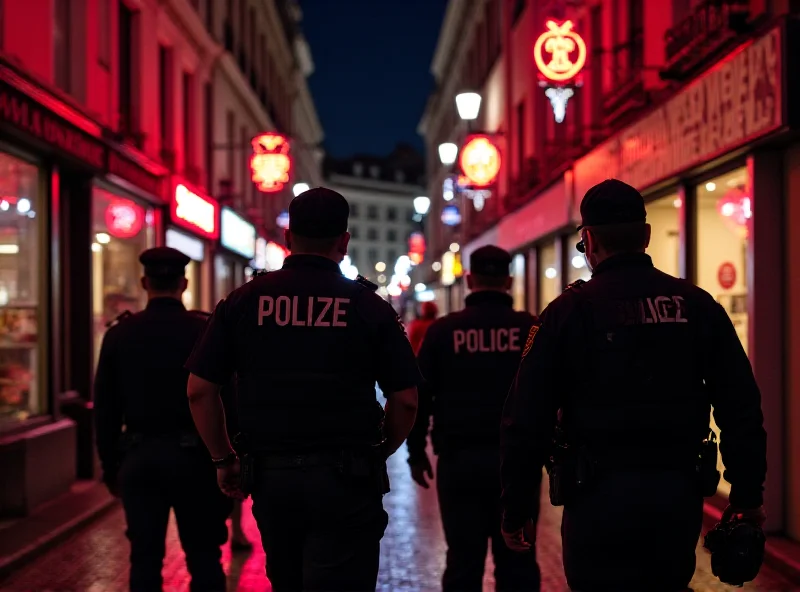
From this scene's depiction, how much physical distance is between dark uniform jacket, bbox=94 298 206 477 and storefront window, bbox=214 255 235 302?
16431 millimetres

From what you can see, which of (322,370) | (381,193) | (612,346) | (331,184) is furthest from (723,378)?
(381,193)

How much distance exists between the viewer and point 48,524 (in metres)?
8.14

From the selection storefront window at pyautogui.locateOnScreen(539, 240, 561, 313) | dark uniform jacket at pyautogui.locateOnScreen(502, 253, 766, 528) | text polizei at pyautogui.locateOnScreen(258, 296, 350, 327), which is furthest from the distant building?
dark uniform jacket at pyautogui.locateOnScreen(502, 253, 766, 528)

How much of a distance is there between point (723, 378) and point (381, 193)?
3666 inches

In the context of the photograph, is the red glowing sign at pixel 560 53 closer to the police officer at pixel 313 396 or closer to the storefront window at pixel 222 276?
the police officer at pixel 313 396

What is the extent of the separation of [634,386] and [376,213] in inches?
3660

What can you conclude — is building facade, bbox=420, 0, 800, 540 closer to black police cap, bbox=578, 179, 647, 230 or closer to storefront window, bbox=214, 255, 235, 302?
black police cap, bbox=578, 179, 647, 230

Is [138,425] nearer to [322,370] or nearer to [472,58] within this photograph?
[322,370]

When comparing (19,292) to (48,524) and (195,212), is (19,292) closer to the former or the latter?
(48,524)

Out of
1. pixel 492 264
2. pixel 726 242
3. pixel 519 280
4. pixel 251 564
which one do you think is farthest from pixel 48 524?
pixel 519 280

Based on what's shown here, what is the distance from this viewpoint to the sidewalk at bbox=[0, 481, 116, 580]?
23.1 feet

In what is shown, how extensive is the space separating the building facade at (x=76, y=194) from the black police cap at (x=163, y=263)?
374 cm

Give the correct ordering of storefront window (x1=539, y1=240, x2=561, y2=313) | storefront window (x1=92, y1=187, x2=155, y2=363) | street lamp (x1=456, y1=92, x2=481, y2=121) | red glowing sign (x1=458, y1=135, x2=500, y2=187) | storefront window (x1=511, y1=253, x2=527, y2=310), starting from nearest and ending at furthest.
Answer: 1. storefront window (x1=92, y1=187, x2=155, y2=363)
2. street lamp (x1=456, y1=92, x2=481, y2=121)
3. storefront window (x1=539, y1=240, x2=561, y2=313)
4. red glowing sign (x1=458, y1=135, x2=500, y2=187)
5. storefront window (x1=511, y1=253, x2=527, y2=310)

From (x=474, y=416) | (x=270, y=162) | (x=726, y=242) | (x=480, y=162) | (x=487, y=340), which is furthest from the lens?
(x=270, y=162)
